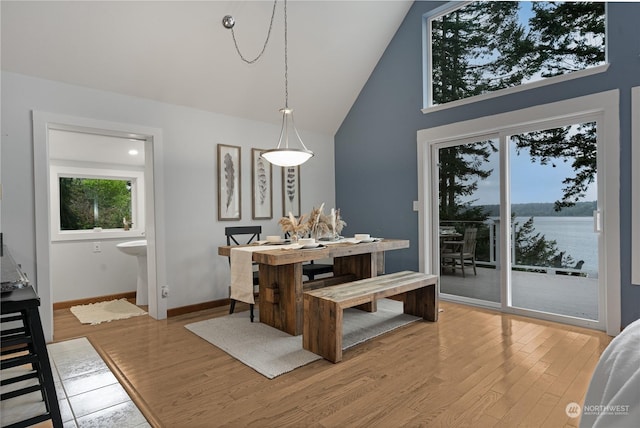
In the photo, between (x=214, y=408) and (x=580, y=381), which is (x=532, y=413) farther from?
(x=214, y=408)

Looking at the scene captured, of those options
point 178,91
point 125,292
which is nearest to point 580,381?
point 178,91

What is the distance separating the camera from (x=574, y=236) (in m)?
3.22

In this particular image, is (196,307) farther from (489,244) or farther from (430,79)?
(430,79)

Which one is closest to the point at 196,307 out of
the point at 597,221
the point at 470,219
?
the point at 470,219

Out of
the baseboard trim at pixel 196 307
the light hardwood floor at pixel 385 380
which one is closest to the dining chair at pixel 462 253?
the light hardwood floor at pixel 385 380

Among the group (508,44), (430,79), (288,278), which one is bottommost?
(288,278)

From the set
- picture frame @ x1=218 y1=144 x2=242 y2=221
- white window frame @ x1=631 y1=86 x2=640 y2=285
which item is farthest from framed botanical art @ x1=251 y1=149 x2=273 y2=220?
white window frame @ x1=631 y1=86 x2=640 y2=285

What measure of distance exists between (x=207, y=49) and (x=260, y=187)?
1.70 m

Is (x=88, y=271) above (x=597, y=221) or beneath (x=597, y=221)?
beneath

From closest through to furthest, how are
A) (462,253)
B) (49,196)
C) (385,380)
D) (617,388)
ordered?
(617,388), (385,380), (49,196), (462,253)

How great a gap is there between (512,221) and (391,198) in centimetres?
148

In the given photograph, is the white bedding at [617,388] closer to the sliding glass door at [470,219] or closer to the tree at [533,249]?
the tree at [533,249]

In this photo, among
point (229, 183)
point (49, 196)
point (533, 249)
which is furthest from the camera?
point (229, 183)

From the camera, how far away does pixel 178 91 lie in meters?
3.57
